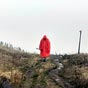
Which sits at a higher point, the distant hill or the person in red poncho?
the person in red poncho

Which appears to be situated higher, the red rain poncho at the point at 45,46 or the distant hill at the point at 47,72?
the red rain poncho at the point at 45,46

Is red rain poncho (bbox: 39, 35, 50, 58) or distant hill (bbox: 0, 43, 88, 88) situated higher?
red rain poncho (bbox: 39, 35, 50, 58)

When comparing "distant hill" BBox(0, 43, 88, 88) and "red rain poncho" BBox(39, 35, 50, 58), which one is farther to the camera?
"red rain poncho" BBox(39, 35, 50, 58)

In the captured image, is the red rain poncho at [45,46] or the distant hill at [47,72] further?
the red rain poncho at [45,46]

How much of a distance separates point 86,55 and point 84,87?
630 centimetres

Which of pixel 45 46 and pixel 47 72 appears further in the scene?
pixel 45 46

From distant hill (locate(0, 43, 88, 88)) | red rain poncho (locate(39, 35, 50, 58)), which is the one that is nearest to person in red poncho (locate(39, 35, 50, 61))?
red rain poncho (locate(39, 35, 50, 58))

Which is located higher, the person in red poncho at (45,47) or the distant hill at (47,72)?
the person in red poncho at (45,47)

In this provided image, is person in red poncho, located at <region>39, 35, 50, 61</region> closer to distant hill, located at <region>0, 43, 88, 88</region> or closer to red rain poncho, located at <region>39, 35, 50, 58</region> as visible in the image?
red rain poncho, located at <region>39, 35, 50, 58</region>

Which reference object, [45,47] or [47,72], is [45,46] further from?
[47,72]

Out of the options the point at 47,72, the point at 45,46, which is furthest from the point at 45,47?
the point at 47,72

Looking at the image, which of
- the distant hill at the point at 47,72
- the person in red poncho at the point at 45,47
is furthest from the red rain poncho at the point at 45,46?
the distant hill at the point at 47,72

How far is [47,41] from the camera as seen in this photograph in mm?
33188

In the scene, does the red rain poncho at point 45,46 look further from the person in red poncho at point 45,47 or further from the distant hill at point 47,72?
the distant hill at point 47,72
